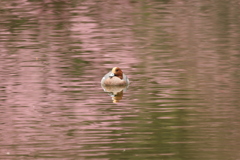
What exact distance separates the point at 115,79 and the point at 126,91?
847mm

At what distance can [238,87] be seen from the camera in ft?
51.8

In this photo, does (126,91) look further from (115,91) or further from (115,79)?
(115,79)

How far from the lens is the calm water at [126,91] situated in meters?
11.3

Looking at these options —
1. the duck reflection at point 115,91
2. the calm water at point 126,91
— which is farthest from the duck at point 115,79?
the calm water at point 126,91

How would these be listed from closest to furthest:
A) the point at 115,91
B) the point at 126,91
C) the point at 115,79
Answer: the point at 126,91
the point at 115,91
the point at 115,79

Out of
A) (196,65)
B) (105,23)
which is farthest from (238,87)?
(105,23)

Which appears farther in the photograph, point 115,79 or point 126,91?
point 115,79

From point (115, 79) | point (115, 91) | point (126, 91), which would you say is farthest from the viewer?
point (115, 79)

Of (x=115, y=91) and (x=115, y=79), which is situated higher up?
(x=115, y=79)

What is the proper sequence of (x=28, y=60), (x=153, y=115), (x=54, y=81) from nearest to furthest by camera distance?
(x=153, y=115) < (x=54, y=81) < (x=28, y=60)

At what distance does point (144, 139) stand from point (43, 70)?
7213 mm

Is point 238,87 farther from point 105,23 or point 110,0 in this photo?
point 110,0

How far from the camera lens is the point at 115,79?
1681 cm

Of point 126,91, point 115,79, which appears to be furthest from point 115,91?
point 115,79
